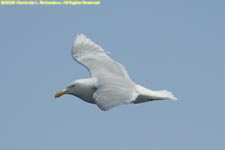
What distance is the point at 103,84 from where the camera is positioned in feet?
56.1

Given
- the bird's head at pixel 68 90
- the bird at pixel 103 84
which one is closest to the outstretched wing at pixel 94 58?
the bird at pixel 103 84

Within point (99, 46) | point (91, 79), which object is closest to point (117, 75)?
point (91, 79)

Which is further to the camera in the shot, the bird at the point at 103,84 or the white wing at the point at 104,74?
the bird at the point at 103,84

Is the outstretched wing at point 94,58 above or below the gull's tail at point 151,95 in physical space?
above

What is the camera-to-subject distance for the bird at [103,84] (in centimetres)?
1560

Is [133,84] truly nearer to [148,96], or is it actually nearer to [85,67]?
[148,96]

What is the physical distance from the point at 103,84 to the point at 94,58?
3.84 meters

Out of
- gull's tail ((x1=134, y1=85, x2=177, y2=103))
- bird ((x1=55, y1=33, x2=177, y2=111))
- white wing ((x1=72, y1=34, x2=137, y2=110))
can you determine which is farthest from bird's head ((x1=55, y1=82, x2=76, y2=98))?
gull's tail ((x1=134, y1=85, x2=177, y2=103))

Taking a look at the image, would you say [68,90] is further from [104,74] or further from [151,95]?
[151,95]

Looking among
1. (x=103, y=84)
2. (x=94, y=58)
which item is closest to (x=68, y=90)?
(x=103, y=84)

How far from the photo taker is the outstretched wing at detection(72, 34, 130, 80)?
63.5 feet

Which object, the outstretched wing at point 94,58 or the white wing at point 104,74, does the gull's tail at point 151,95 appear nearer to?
the white wing at point 104,74

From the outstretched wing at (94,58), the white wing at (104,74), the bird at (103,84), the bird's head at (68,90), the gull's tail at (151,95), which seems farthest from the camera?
the outstretched wing at (94,58)

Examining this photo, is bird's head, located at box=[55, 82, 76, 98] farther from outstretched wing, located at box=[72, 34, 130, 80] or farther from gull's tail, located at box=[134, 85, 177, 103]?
gull's tail, located at box=[134, 85, 177, 103]
